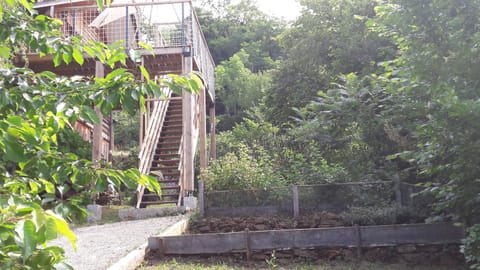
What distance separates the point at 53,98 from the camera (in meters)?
1.93

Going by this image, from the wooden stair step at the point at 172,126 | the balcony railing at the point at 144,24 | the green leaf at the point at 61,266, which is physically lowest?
the green leaf at the point at 61,266

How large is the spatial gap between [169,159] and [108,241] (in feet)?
17.5

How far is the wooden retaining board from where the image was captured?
667 centimetres

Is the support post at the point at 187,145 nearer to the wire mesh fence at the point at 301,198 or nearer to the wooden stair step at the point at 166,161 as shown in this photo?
the wooden stair step at the point at 166,161

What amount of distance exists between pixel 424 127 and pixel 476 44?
957 millimetres

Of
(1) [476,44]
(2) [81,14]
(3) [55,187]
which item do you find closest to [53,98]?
(3) [55,187]

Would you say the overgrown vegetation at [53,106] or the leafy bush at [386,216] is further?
the leafy bush at [386,216]

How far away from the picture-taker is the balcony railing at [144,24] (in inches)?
435

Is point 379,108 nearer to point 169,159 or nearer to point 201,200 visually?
point 201,200

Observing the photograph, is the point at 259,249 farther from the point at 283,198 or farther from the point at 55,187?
the point at 55,187

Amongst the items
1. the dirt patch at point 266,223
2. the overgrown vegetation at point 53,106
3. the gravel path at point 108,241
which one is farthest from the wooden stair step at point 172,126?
the overgrown vegetation at point 53,106

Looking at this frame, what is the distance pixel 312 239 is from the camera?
6723mm

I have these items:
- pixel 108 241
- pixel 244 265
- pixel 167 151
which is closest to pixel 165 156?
pixel 167 151

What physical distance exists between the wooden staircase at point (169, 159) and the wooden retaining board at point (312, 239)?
12.3 ft
